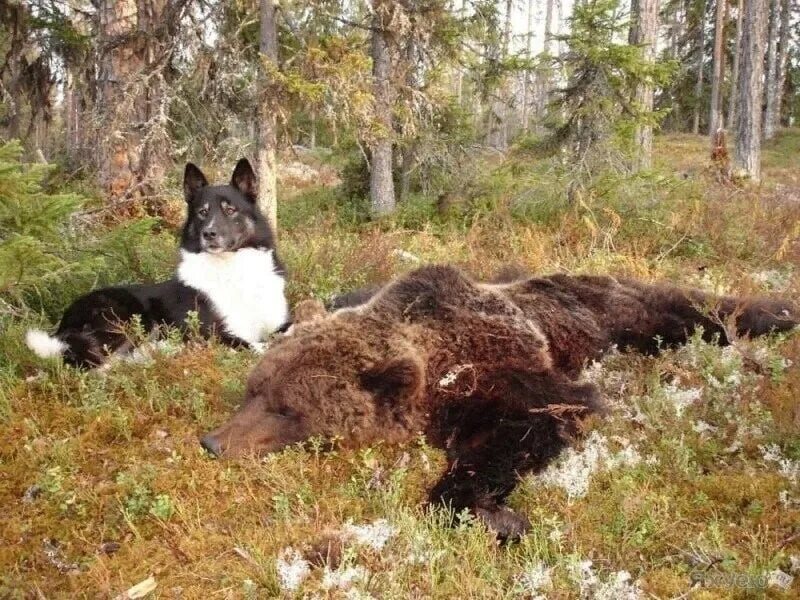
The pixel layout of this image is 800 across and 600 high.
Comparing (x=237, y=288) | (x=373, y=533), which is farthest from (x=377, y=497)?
(x=237, y=288)

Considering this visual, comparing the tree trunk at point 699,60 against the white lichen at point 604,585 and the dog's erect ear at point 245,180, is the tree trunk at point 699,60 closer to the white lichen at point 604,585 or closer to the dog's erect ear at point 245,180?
the dog's erect ear at point 245,180

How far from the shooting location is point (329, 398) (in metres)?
3.31

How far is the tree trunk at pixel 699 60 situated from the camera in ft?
116

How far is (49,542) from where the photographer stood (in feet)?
9.56

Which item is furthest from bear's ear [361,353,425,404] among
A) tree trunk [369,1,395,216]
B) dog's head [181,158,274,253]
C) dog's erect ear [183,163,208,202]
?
tree trunk [369,1,395,216]

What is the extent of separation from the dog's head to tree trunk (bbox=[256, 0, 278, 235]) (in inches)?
67.8

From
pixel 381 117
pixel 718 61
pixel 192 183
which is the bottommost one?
pixel 192 183

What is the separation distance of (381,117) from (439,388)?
Answer: 670 centimetres

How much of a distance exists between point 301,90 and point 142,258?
2.49 meters

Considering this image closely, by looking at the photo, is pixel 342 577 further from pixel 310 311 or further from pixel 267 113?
pixel 267 113

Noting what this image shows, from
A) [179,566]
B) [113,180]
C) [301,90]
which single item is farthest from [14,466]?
[113,180]

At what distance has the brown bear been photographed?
3.27 metres

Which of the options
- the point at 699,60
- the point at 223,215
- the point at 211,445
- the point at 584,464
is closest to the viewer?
the point at 211,445

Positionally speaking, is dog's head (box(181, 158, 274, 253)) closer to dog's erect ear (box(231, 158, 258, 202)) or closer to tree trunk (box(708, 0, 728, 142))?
dog's erect ear (box(231, 158, 258, 202))
